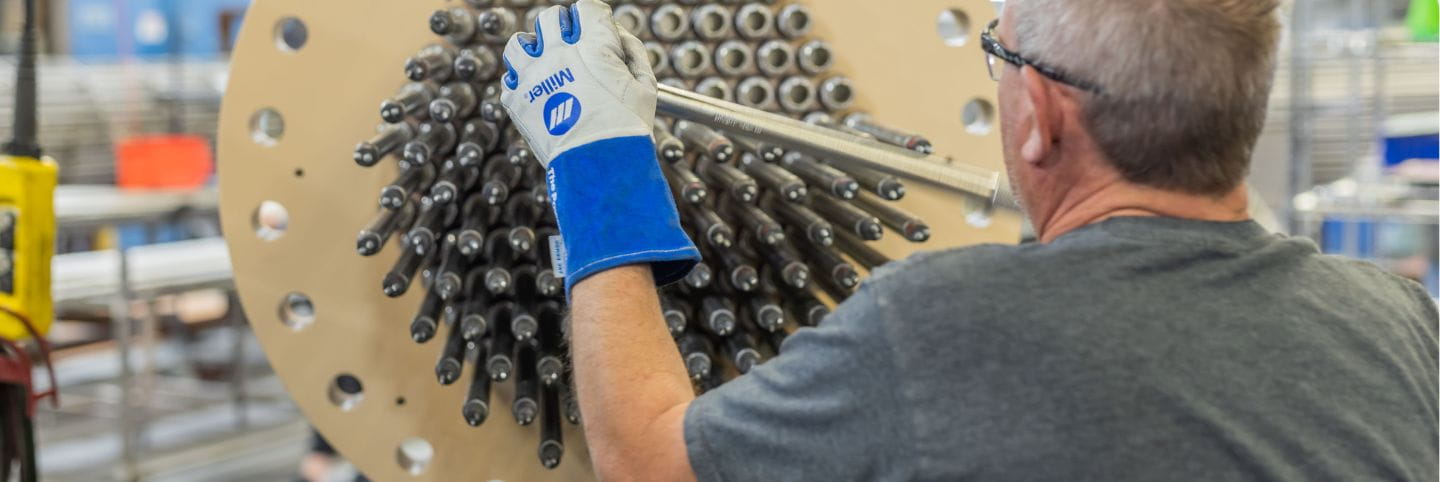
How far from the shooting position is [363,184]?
105 cm

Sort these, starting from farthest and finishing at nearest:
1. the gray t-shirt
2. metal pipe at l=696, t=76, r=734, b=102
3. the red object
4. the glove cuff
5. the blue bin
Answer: the blue bin, the red object, metal pipe at l=696, t=76, r=734, b=102, the glove cuff, the gray t-shirt

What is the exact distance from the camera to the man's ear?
0.81m

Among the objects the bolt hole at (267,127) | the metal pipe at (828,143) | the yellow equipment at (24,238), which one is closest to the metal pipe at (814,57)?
the metal pipe at (828,143)

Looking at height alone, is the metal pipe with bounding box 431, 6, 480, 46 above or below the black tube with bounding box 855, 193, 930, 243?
above

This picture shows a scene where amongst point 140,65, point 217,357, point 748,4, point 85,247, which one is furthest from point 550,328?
point 85,247

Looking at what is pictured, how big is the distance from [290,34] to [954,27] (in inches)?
23.0

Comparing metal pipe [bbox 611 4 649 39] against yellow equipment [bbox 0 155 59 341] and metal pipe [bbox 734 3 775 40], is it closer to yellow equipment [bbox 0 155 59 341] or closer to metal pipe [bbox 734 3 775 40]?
metal pipe [bbox 734 3 775 40]

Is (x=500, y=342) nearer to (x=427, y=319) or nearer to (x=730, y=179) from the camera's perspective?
(x=427, y=319)

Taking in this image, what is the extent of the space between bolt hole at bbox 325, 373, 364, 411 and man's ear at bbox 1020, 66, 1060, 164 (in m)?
0.62

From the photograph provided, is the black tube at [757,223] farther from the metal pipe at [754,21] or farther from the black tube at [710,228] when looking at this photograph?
the metal pipe at [754,21]

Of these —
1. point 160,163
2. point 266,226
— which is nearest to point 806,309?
point 266,226

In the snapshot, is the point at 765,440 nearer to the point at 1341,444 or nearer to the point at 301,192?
the point at 1341,444

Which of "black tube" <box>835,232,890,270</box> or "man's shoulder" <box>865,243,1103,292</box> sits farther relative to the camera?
"black tube" <box>835,232,890,270</box>

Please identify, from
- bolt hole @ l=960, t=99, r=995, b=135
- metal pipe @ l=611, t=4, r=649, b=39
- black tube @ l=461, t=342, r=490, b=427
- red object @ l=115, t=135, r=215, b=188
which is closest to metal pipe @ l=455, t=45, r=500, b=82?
metal pipe @ l=611, t=4, r=649, b=39
